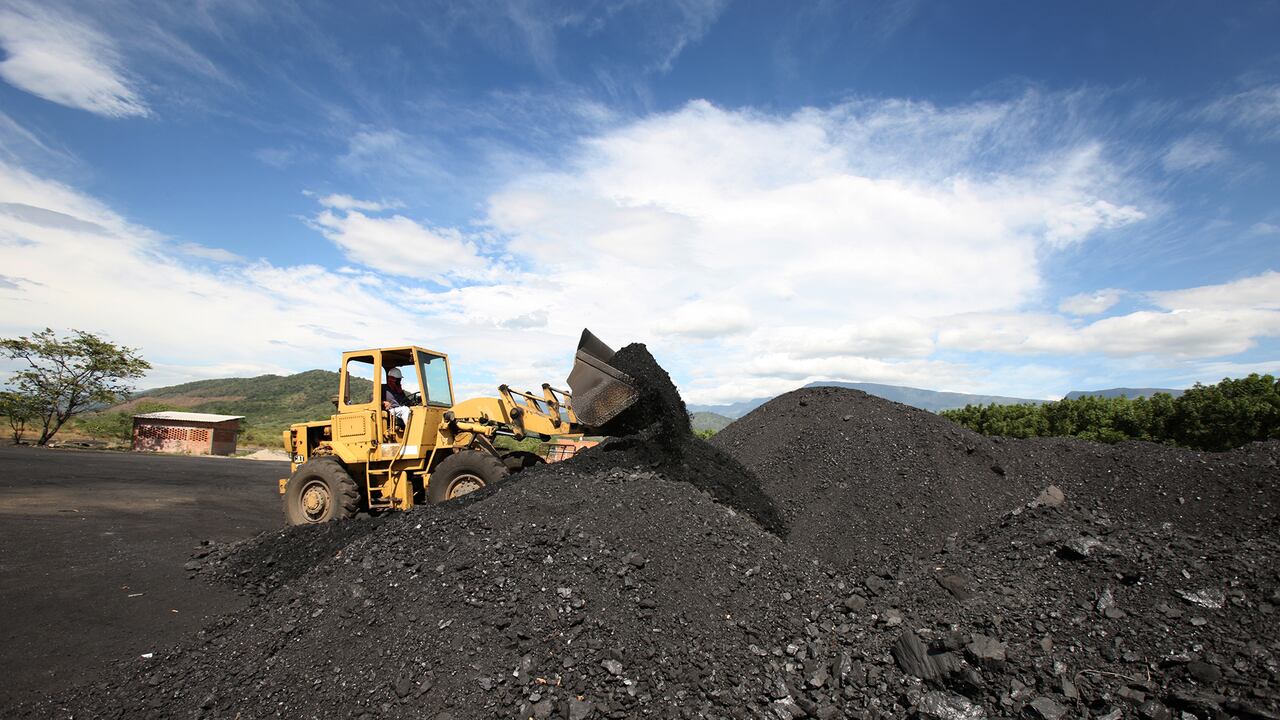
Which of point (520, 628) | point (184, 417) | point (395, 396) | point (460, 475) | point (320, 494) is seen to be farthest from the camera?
point (184, 417)

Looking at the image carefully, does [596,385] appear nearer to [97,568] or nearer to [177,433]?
[97,568]

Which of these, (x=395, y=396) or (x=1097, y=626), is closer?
(x=1097, y=626)

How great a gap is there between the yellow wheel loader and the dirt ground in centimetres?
164

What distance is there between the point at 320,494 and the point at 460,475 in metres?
2.28

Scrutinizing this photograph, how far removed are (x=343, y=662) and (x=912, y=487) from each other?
20.1 feet

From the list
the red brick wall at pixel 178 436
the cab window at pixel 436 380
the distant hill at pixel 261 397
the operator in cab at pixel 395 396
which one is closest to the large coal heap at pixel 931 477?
the cab window at pixel 436 380

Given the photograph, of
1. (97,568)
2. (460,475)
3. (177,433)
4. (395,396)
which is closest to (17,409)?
(177,433)

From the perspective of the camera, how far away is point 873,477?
304 inches

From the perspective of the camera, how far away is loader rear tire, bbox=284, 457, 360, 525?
25.2 feet

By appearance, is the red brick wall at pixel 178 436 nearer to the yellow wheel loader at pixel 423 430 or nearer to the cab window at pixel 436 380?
the yellow wheel loader at pixel 423 430

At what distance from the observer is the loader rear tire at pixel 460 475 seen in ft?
22.8

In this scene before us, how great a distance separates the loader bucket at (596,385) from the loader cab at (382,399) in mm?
1860

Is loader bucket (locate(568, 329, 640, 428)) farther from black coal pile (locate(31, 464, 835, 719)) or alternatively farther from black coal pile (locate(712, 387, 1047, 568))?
black coal pile (locate(712, 387, 1047, 568))

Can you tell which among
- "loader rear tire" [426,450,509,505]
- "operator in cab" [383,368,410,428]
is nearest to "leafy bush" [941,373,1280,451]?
"loader rear tire" [426,450,509,505]
